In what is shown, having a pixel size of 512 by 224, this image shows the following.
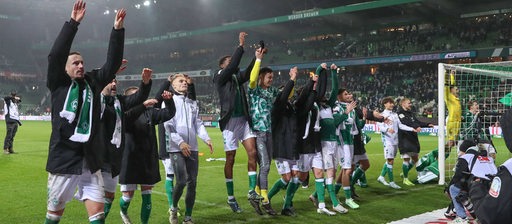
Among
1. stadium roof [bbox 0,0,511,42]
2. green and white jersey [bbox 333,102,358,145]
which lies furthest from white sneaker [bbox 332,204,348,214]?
stadium roof [bbox 0,0,511,42]

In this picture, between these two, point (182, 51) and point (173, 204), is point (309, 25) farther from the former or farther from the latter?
point (173, 204)

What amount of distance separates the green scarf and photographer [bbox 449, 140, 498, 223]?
3.89 m

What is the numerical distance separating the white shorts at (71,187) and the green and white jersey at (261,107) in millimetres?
3152

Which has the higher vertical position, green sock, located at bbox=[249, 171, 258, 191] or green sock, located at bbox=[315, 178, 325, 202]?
green sock, located at bbox=[249, 171, 258, 191]

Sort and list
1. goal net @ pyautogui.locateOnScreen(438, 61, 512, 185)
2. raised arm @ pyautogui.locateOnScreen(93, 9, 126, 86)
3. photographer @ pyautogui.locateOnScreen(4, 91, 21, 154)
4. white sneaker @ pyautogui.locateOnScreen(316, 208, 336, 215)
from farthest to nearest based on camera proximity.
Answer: photographer @ pyautogui.locateOnScreen(4, 91, 21, 154), goal net @ pyautogui.locateOnScreen(438, 61, 512, 185), white sneaker @ pyautogui.locateOnScreen(316, 208, 336, 215), raised arm @ pyautogui.locateOnScreen(93, 9, 126, 86)

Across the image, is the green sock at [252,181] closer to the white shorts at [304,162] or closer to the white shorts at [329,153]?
the white shorts at [304,162]

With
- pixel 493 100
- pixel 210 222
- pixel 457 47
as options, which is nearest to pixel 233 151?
pixel 210 222

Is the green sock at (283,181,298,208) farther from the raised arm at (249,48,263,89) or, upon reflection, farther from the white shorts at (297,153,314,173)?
the raised arm at (249,48,263,89)

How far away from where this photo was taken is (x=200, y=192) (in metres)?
9.05

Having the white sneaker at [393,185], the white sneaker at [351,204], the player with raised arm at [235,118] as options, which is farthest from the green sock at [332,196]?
the white sneaker at [393,185]

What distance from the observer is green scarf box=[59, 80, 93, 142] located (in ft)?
12.9

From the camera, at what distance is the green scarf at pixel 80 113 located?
12.9 feet

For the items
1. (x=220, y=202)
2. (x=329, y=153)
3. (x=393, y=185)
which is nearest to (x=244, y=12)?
(x=393, y=185)

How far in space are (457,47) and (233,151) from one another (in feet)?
99.6
